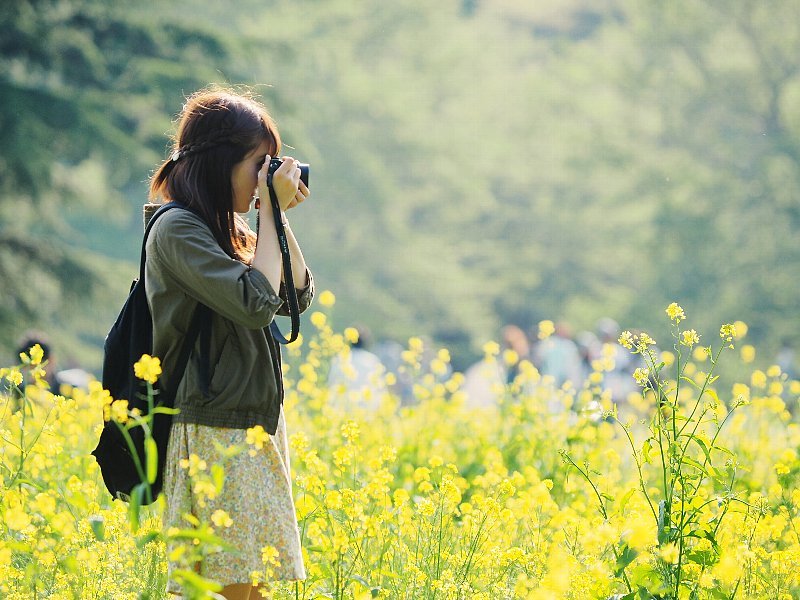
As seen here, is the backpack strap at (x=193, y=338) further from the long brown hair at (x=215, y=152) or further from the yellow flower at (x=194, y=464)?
the yellow flower at (x=194, y=464)

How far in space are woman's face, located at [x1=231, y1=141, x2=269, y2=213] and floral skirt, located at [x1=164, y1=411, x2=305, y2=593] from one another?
0.55m

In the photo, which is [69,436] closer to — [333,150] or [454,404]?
[454,404]

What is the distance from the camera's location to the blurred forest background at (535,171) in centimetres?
1788

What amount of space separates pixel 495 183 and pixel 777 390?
55.9ft

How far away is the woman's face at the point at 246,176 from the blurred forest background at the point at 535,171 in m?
11.9

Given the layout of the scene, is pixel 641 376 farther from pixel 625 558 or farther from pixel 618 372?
pixel 618 372

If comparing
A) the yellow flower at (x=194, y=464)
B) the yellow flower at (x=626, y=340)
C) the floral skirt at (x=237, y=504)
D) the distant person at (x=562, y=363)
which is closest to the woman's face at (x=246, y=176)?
the floral skirt at (x=237, y=504)

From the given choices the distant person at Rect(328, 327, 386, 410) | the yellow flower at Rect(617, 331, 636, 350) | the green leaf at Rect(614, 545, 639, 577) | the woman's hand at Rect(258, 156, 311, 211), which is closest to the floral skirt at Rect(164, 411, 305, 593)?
the woman's hand at Rect(258, 156, 311, 211)

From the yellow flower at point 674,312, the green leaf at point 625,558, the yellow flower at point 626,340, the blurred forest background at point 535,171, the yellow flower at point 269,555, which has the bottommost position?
the yellow flower at point 269,555

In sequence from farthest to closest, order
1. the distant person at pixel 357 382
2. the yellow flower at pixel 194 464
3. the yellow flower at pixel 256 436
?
the distant person at pixel 357 382
the yellow flower at pixel 256 436
the yellow flower at pixel 194 464

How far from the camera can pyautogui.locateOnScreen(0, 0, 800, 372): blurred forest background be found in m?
17.9

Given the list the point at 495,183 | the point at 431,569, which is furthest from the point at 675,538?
the point at 495,183

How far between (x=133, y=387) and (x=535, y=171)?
→ 19161mm

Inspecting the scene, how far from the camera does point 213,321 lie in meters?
2.40
